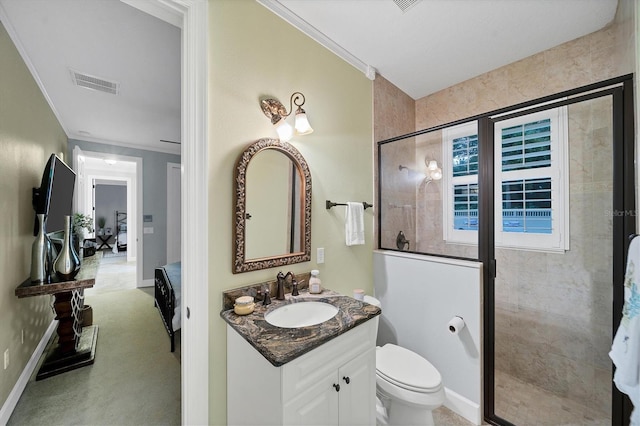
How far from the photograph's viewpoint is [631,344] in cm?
103

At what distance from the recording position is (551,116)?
1870 millimetres

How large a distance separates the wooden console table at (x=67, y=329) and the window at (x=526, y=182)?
320 cm

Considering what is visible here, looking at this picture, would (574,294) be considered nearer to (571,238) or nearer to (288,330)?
(571,238)

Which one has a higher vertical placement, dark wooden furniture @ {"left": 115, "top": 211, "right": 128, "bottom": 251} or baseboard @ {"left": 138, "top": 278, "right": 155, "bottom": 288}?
dark wooden furniture @ {"left": 115, "top": 211, "right": 128, "bottom": 251}

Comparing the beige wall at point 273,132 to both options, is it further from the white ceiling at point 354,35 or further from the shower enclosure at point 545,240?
the shower enclosure at point 545,240

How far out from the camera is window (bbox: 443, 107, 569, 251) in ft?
6.06

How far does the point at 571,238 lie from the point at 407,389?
1548 mm

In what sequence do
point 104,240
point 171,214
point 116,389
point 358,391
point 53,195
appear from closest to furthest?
1. point 358,391
2. point 116,389
3. point 53,195
4. point 171,214
5. point 104,240

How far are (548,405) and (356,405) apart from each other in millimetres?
1580

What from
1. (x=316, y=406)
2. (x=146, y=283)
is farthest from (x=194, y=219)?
(x=146, y=283)

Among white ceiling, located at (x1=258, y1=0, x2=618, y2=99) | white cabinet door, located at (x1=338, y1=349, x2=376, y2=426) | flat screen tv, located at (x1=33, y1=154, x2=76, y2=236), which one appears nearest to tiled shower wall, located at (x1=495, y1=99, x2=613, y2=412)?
white ceiling, located at (x1=258, y1=0, x2=618, y2=99)

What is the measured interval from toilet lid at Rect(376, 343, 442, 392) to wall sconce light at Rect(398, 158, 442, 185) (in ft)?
4.96

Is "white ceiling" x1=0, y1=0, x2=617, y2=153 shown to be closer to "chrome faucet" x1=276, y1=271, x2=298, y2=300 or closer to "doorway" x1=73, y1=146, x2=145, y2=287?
"chrome faucet" x1=276, y1=271, x2=298, y2=300

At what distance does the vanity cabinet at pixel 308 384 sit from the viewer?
0.98 meters
